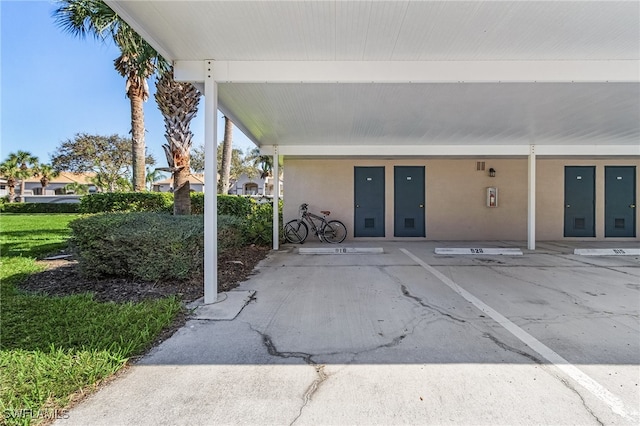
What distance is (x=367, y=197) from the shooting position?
991 centimetres

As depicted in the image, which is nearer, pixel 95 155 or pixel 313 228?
pixel 313 228

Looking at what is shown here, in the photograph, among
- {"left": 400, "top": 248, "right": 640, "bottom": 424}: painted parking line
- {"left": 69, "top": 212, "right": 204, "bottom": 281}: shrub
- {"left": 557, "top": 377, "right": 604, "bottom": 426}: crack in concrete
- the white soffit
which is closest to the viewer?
{"left": 557, "top": 377, "right": 604, "bottom": 426}: crack in concrete

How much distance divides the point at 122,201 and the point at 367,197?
907 cm

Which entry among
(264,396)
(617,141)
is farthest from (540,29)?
(617,141)

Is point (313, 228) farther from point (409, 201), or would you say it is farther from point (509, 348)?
point (509, 348)

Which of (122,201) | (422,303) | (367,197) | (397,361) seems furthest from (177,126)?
(397,361)

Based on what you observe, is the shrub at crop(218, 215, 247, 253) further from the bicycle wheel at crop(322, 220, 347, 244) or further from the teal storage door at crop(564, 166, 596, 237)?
the teal storage door at crop(564, 166, 596, 237)

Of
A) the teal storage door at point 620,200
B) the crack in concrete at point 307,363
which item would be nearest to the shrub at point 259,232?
the crack in concrete at point 307,363

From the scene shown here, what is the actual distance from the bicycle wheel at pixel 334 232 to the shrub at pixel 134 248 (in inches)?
206

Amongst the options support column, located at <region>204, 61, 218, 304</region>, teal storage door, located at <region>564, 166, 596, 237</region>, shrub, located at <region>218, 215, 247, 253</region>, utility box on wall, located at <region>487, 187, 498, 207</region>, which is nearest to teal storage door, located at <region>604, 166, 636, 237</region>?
teal storage door, located at <region>564, 166, 596, 237</region>

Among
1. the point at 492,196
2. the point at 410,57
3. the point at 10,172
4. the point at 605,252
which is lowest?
the point at 605,252

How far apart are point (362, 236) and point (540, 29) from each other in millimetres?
7224

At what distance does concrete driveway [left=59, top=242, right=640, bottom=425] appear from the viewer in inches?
78.4

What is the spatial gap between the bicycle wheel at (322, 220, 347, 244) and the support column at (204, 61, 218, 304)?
573 cm
